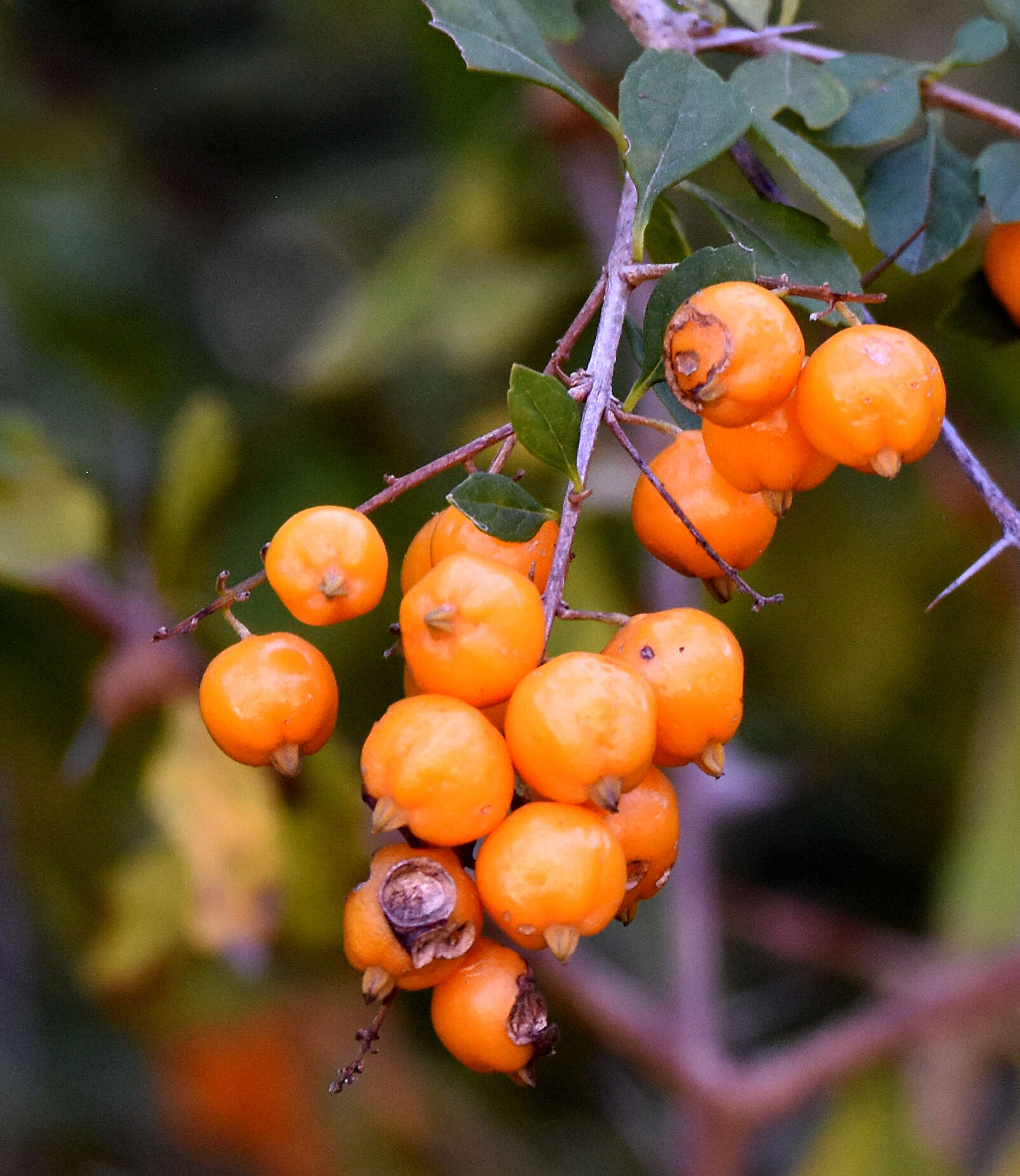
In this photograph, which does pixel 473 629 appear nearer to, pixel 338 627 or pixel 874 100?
pixel 874 100

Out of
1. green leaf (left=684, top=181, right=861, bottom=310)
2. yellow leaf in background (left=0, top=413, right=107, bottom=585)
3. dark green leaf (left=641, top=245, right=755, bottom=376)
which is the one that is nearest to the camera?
dark green leaf (left=641, top=245, right=755, bottom=376)

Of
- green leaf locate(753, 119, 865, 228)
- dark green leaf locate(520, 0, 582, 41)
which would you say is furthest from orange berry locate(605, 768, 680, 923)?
dark green leaf locate(520, 0, 582, 41)

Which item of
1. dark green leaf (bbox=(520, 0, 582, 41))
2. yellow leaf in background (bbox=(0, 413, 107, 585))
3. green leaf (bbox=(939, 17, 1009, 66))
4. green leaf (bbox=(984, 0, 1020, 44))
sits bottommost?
yellow leaf in background (bbox=(0, 413, 107, 585))

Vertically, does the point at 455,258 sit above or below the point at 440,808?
below

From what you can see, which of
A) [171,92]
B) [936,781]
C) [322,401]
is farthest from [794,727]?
[171,92]

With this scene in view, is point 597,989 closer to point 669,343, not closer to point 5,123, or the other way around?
point 669,343

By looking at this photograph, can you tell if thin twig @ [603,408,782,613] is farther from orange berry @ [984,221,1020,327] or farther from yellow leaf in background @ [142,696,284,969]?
yellow leaf in background @ [142,696,284,969]

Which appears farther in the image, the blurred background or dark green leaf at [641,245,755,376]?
the blurred background
